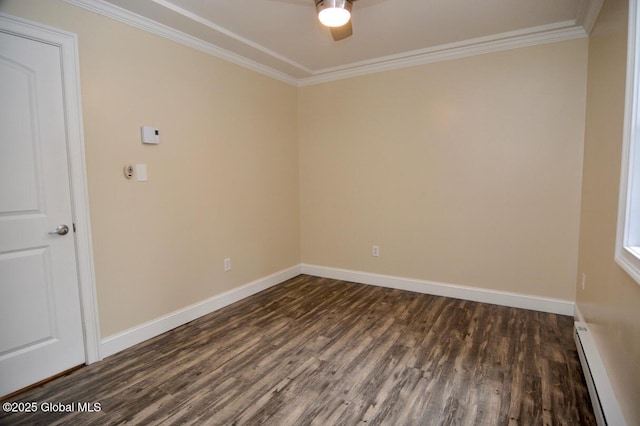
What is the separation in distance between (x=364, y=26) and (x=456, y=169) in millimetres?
1632

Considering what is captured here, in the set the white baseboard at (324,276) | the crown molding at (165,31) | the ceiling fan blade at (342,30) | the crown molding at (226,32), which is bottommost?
the white baseboard at (324,276)

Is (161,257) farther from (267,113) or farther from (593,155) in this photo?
(593,155)

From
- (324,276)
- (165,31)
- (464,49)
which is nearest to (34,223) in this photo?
(165,31)

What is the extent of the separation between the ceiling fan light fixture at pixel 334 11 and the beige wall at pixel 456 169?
1792mm

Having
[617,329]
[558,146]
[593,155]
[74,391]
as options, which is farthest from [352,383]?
[558,146]

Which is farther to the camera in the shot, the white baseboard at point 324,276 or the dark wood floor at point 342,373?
the white baseboard at point 324,276

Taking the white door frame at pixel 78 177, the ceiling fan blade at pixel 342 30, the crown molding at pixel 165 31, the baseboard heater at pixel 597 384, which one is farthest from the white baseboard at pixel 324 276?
the ceiling fan blade at pixel 342 30

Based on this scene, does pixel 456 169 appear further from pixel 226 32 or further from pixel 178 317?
pixel 178 317

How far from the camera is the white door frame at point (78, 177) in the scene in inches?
84.7

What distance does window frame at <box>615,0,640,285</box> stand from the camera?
161 cm

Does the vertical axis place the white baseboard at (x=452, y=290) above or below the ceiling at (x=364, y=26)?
below

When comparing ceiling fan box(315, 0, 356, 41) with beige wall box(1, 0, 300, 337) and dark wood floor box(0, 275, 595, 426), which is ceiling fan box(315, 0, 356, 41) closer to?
beige wall box(1, 0, 300, 337)

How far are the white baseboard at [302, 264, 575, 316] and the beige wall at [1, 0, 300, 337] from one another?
798mm

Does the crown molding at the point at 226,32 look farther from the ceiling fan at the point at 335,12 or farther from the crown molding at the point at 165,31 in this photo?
the ceiling fan at the point at 335,12
